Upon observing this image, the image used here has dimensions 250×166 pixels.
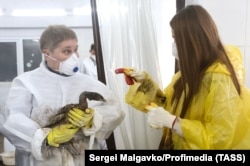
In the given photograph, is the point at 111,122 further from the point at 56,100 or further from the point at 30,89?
the point at 30,89

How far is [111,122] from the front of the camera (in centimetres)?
121

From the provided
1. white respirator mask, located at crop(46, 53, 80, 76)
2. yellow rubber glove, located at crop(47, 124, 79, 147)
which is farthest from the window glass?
yellow rubber glove, located at crop(47, 124, 79, 147)

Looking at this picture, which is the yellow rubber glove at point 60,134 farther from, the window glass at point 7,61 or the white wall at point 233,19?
the white wall at point 233,19

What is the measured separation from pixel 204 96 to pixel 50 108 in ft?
2.08

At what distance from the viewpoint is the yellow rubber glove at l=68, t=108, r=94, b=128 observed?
112 cm

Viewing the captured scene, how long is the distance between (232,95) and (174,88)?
0.28m

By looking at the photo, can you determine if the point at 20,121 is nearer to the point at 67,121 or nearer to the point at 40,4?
the point at 67,121

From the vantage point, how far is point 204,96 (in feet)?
3.51

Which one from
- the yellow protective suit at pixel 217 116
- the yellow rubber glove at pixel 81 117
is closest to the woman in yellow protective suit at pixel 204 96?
the yellow protective suit at pixel 217 116

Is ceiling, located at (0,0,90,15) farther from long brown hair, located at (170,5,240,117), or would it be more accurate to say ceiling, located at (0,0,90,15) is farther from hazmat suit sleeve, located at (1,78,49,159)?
long brown hair, located at (170,5,240,117)

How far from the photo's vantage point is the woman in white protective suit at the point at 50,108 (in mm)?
1089

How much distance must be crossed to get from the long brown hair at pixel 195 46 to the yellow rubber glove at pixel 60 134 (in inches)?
A: 19.2

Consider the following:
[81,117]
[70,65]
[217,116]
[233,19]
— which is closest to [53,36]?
[70,65]

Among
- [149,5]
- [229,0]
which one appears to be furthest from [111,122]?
[229,0]
